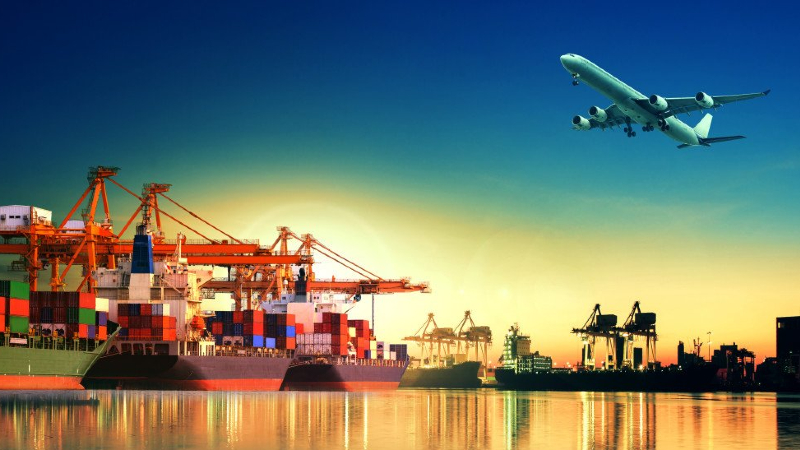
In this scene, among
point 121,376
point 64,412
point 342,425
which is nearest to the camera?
point 342,425

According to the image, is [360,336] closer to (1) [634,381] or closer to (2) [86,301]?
(2) [86,301]

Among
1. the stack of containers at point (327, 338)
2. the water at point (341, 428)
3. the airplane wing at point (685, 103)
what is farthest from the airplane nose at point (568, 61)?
the stack of containers at point (327, 338)

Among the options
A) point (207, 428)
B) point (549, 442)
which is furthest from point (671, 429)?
point (207, 428)

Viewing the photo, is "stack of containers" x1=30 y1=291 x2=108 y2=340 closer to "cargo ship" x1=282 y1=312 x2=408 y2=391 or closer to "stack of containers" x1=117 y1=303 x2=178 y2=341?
"stack of containers" x1=117 y1=303 x2=178 y2=341

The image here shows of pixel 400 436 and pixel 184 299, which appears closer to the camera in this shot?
pixel 400 436

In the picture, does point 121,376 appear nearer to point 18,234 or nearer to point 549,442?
point 18,234

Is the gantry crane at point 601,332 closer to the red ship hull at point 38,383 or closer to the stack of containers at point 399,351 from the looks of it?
the stack of containers at point 399,351

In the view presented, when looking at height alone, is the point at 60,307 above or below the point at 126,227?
below
